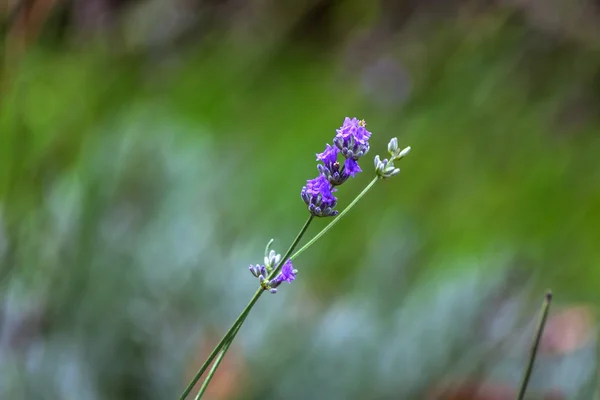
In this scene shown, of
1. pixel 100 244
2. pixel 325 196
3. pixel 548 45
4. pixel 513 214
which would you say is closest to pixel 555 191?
pixel 513 214

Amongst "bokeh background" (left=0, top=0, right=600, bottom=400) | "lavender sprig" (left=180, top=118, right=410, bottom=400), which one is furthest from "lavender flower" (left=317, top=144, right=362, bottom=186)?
"bokeh background" (left=0, top=0, right=600, bottom=400)

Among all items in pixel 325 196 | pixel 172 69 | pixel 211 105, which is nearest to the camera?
pixel 325 196

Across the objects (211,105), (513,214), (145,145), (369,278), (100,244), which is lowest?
(100,244)

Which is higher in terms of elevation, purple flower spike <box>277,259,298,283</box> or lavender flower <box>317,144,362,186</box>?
lavender flower <box>317,144,362,186</box>

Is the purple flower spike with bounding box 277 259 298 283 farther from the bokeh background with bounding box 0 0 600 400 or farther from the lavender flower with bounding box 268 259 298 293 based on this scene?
the bokeh background with bounding box 0 0 600 400

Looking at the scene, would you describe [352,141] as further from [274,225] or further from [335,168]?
[274,225]

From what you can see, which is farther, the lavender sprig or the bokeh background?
the bokeh background

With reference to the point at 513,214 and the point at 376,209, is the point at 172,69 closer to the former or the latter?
the point at 376,209
